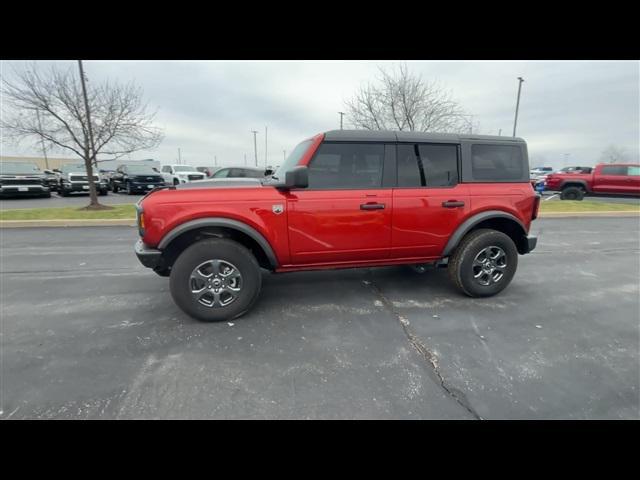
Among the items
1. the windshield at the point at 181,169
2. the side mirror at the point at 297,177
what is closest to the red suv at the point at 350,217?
the side mirror at the point at 297,177

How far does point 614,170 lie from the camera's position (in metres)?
14.6

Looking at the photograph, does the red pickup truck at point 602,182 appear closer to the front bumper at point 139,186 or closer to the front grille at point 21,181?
the front bumper at point 139,186

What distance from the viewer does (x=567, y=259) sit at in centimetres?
566

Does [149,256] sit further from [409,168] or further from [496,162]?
[496,162]

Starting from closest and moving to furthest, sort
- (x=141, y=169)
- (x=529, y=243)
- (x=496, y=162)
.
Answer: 1. (x=496, y=162)
2. (x=529, y=243)
3. (x=141, y=169)

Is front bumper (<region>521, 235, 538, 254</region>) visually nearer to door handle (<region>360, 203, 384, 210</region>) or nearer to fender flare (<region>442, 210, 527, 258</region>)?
fender flare (<region>442, 210, 527, 258</region>)

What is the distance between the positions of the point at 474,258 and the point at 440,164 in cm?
123

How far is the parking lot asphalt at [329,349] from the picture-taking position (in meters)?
2.06

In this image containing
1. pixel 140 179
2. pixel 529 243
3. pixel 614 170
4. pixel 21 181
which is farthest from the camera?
pixel 140 179

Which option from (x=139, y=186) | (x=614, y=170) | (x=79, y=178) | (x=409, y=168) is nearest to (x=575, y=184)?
(x=614, y=170)

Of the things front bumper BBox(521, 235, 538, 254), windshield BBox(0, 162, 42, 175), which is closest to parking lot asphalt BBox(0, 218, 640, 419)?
front bumper BBox(521, 235, 538, 254)

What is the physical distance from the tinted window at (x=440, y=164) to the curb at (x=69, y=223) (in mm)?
8324

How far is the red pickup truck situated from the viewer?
1421 centimetres

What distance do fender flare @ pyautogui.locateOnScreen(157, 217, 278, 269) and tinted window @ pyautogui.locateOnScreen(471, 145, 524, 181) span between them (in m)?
2.71
